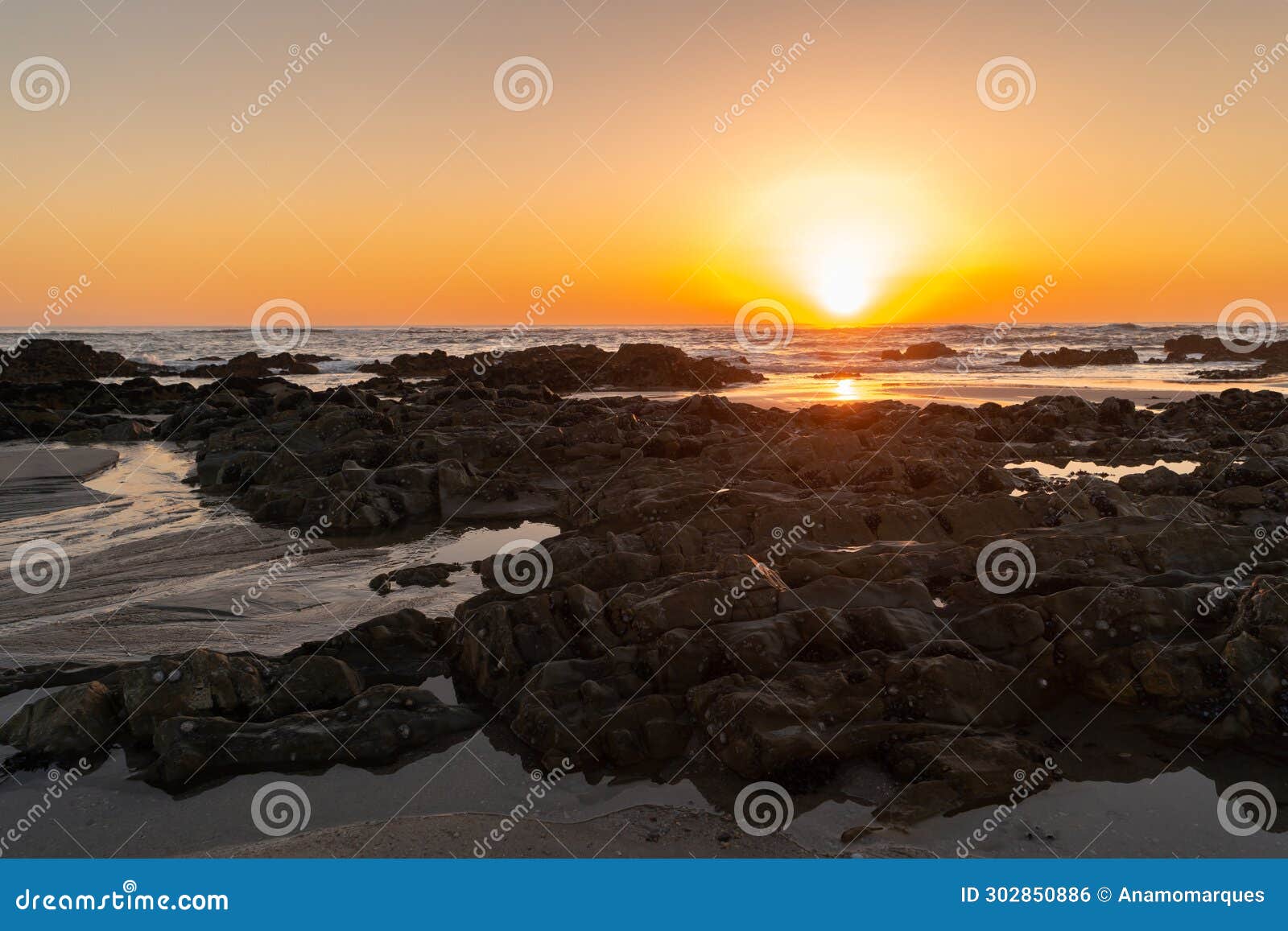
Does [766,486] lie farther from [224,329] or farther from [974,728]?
[224,329]

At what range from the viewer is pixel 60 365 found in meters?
40.7

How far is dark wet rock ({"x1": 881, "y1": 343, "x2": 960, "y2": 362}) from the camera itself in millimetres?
58312

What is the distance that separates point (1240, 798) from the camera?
563cm

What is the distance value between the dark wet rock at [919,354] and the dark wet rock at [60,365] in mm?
47619

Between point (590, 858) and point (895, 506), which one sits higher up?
point (895, 506)

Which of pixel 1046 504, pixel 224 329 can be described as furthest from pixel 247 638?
pixel 224 329

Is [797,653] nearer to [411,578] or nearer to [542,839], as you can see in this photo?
[542,839]

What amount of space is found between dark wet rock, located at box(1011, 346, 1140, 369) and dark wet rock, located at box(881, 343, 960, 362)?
6.85 meters

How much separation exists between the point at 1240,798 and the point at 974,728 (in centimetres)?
172

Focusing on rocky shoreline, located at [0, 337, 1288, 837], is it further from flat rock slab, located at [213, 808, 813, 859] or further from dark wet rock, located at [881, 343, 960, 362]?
dark wet rock, located at [881, 343, 960, 362]

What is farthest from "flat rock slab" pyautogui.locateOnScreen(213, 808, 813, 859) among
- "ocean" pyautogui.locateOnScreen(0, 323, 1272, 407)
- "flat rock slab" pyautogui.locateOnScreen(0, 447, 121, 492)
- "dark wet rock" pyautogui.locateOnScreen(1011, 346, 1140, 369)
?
"dark wet rock" pyautogui.locateOnScreen(1011, 346, 1140, 369)

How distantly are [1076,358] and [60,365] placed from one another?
5745 cm

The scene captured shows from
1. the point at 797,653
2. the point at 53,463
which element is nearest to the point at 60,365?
the point at 53,463

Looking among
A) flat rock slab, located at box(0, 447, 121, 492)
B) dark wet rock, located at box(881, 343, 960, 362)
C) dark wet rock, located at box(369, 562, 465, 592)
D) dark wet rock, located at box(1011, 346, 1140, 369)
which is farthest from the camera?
dark wet rock, located at box(881, 343, 960, 362)
